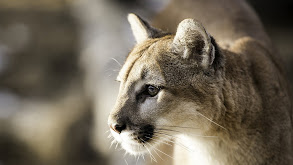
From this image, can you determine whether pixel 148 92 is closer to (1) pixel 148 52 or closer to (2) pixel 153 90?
(2) pixel 153 90

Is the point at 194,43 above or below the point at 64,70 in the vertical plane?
above

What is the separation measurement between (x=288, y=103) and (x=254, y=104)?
50 cm

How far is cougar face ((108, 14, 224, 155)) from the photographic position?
3.47 metres

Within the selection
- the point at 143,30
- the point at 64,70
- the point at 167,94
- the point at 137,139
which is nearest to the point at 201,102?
the point at 167,94

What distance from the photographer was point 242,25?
16.3ft

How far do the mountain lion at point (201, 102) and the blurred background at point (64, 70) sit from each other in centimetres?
403

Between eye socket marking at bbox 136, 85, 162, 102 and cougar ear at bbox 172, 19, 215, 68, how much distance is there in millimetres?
327

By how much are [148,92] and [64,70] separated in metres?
6.29

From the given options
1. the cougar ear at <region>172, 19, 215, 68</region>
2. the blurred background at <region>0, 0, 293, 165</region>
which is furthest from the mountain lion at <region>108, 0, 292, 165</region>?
the blurred background at <region>0, 0, 293, 165</region>

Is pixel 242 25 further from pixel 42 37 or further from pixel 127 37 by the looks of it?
pixel 42 37

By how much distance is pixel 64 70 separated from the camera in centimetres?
957

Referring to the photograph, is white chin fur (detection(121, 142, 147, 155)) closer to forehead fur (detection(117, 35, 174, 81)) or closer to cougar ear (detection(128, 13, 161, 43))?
forehead fur (detection(117, 35, 174, 81))

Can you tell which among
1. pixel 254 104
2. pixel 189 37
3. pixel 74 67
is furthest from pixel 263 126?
pixel 74 67

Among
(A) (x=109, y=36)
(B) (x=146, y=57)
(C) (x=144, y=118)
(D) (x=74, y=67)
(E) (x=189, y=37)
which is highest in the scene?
(E) (x=189, y=37)
